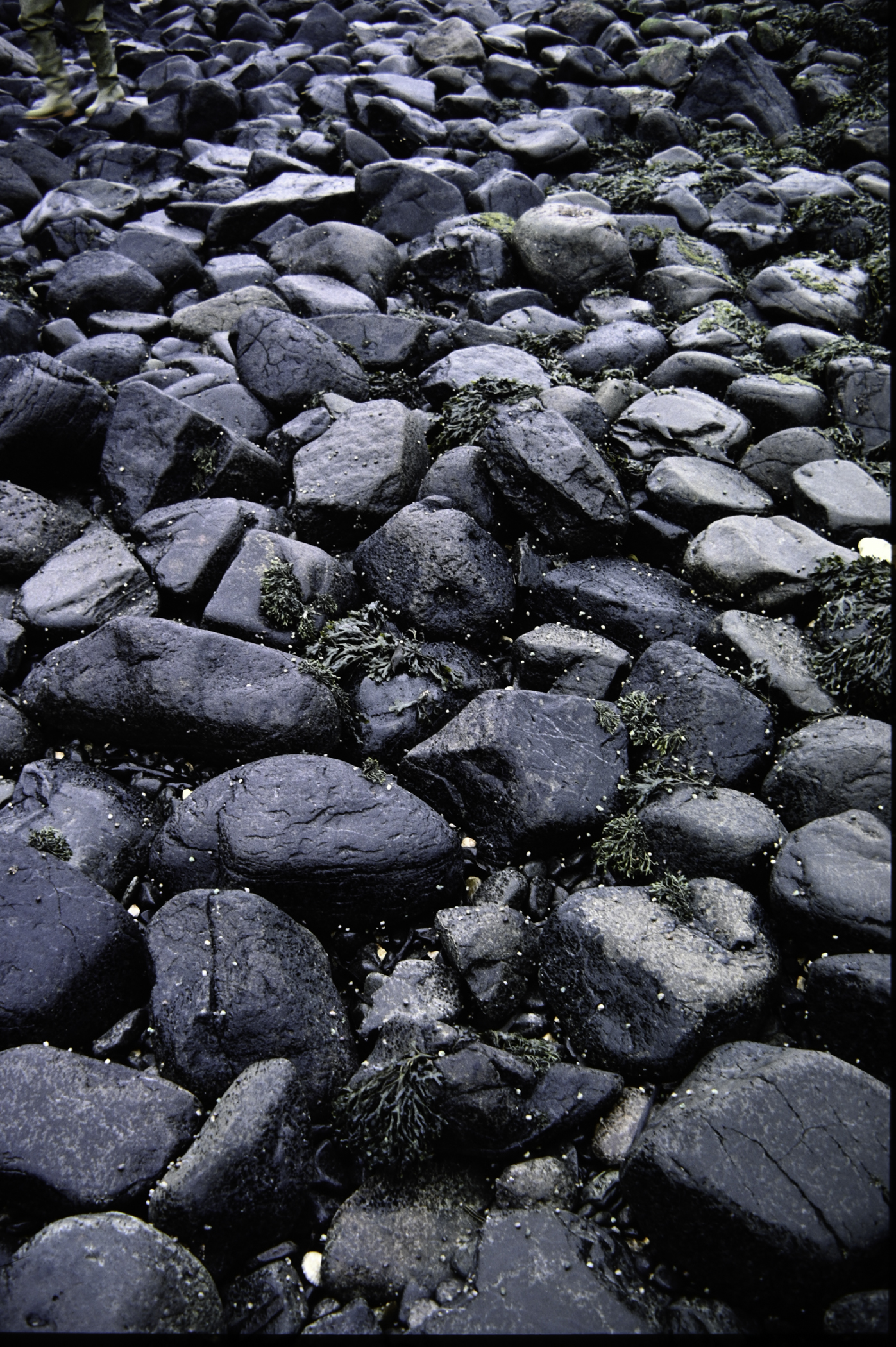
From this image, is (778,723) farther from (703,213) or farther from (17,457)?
(703,213)

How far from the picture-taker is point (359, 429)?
6078 millimetres

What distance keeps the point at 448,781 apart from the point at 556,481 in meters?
2.16

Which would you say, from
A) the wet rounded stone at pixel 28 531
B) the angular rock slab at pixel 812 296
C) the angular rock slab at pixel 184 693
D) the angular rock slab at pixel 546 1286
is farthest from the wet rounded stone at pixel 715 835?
the angular rock slab at pixel 812 296

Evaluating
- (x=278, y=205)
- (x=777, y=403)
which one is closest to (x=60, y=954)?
(x=777, y=403)

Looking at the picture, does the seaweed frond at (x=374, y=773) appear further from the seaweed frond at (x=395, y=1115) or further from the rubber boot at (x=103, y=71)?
the rubber boot at (x=103, y=71)

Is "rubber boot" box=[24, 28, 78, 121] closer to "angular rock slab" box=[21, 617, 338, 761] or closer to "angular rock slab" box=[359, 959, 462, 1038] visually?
"angular rock slab" box=[21, 617, 338, 761]

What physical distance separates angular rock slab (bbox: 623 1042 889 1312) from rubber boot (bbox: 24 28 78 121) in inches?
572

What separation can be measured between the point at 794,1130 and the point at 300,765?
277 centimetres

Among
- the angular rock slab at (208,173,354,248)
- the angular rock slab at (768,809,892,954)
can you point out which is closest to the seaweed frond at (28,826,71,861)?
the angular rock slab at (768,809,892,954)

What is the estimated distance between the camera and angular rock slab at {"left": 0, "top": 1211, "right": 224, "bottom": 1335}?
2.74m

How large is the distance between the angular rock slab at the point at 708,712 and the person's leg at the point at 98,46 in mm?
12506

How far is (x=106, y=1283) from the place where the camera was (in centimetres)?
279

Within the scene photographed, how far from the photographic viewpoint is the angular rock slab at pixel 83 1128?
3123mm

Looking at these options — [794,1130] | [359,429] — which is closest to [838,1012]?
[794,1130]
